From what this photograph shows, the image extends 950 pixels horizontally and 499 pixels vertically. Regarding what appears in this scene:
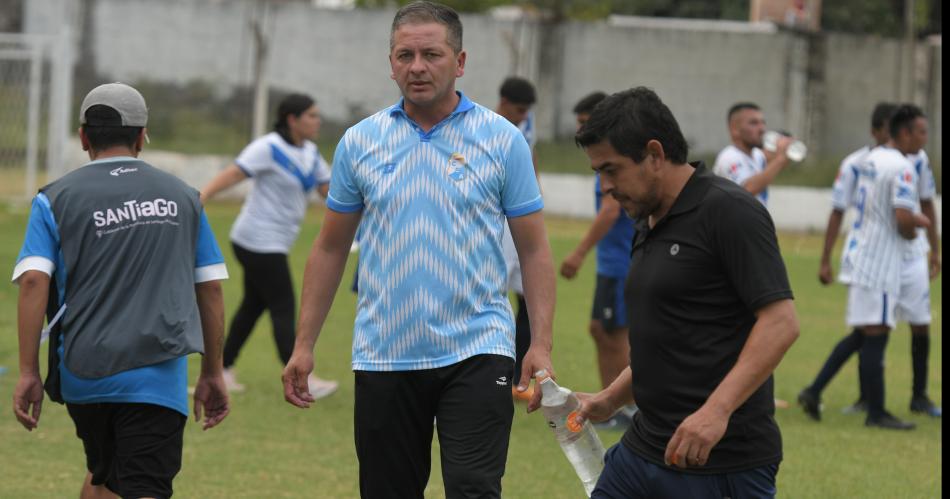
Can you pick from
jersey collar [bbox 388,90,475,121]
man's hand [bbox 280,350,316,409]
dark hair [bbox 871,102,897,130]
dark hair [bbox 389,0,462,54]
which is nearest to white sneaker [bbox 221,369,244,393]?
dark hair [bbox 871,102,897,130]

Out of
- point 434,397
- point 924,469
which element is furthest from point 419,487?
point 924,469

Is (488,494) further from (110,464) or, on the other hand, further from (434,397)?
(110,464)

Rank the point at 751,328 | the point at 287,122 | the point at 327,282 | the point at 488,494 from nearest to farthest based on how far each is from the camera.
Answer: the point at 751,328 < the point at 488,494 < the point at 327,282 < the point at 287,122

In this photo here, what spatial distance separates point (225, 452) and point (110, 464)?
2949 mm

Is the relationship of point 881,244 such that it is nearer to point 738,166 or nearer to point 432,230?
point 738,166

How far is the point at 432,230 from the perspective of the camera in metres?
4.90

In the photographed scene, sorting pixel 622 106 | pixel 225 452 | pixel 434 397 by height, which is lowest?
pixel 225 452

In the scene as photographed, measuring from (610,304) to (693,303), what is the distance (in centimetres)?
507

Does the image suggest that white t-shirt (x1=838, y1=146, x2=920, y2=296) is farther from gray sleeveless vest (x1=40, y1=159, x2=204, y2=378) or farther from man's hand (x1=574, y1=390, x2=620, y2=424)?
gray sleeveless vest (x1=40, y1=159, x2=204, y2=378)

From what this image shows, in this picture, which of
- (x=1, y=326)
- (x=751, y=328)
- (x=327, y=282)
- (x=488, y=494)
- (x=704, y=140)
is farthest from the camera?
(x=704, y=140)

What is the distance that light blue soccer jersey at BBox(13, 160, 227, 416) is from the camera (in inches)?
200

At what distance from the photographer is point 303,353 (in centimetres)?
507

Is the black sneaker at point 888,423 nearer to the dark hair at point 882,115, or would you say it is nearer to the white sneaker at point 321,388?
the dark hair at point 882,115

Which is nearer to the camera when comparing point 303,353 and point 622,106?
point 622,106
